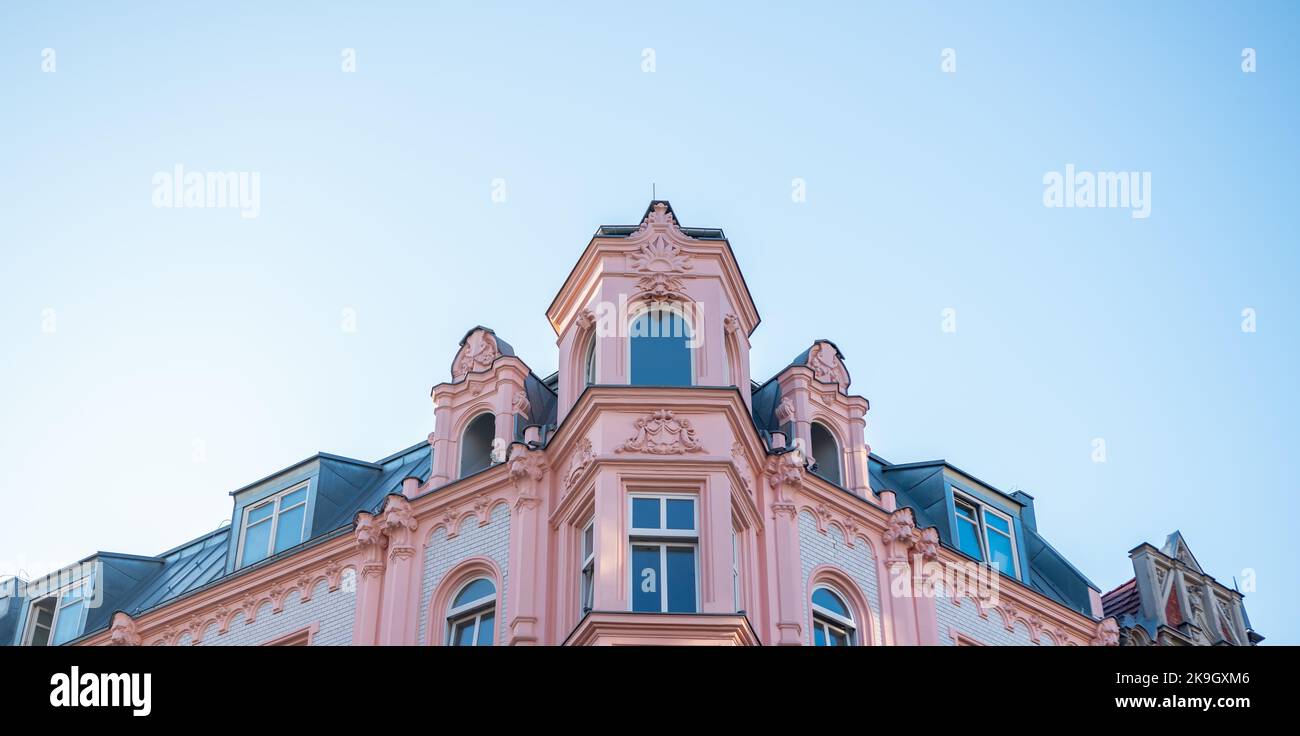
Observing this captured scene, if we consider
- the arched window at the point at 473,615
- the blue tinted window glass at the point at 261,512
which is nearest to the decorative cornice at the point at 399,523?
the arched window at the point at 473,615

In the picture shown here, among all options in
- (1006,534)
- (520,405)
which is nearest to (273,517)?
(520,405)

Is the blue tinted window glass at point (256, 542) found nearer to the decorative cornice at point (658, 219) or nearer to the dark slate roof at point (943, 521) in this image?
the decorative cornice at point (658, 219)

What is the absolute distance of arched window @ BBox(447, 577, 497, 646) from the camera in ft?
99.1

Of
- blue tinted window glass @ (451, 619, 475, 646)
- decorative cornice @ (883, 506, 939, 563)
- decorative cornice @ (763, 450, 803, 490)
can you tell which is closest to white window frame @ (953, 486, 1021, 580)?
decorative cornice @ (883, 506, 939, 563)

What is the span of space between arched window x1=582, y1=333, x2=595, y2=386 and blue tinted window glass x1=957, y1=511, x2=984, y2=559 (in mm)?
8324

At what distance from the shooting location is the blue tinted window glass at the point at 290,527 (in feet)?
114

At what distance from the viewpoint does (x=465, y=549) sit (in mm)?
31172

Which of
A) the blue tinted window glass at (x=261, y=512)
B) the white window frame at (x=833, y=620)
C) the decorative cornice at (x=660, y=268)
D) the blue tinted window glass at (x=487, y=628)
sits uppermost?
the decorative cornice at (x=660, y=268)

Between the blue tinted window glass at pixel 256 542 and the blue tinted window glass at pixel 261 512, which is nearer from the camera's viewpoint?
the blue tinted window glass at pixel 256 542

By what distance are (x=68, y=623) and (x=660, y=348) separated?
1596cm

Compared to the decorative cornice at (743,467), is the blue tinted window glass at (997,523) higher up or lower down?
higher up

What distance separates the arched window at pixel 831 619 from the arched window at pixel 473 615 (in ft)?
18.6

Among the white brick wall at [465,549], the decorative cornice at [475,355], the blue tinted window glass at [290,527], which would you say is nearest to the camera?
the white brick wall at [465,549]
